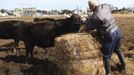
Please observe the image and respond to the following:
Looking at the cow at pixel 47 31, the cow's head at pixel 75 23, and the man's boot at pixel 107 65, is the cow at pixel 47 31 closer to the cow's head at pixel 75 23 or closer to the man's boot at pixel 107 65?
the cow's head at pixel 75 23

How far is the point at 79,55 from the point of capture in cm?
1020

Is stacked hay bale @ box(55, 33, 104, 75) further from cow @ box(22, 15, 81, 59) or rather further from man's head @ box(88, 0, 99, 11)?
cow @ box(22, 15, 81, 59)

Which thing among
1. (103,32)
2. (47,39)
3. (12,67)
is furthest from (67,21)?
(103,32)

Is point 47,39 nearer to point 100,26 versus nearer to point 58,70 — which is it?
point 58,70

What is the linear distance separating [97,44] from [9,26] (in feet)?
19.5

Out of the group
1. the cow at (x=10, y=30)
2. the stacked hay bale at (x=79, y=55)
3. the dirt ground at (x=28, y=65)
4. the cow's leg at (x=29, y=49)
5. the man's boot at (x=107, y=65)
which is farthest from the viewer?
the cow at (x=10, y=30)

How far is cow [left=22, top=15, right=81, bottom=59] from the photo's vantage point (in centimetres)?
1334

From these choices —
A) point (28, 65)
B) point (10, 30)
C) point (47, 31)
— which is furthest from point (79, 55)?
point (10, 30)

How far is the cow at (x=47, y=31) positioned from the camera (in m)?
13.3

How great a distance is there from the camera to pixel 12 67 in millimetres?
12367

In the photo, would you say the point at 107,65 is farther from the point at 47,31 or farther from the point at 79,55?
the point at 47,31

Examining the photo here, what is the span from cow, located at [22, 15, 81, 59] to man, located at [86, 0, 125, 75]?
112 inches

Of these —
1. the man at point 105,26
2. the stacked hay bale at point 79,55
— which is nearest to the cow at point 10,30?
the stacked hay bale at point 79,55

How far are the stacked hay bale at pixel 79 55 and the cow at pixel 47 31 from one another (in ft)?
9.43
